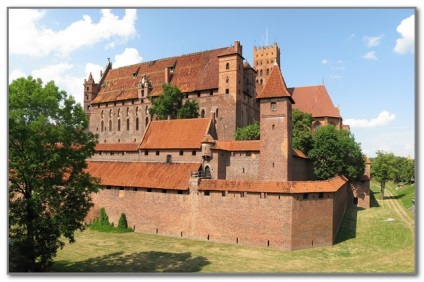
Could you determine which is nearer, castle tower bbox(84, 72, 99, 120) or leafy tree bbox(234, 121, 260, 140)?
leafy tree bbox(234, 121, 260, 140)

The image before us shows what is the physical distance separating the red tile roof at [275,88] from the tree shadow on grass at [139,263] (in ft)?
47.0

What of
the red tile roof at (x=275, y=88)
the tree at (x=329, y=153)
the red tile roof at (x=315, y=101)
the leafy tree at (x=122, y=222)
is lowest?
the leafy tree at (x=122, y=222)

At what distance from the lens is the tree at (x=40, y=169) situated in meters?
16.4

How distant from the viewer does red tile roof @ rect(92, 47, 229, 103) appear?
46500 millimetres

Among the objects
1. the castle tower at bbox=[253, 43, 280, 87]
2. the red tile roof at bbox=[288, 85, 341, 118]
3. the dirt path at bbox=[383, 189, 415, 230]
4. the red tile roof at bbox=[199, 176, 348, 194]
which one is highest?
the castle tower at bbox=[253, 43, 280, 87]

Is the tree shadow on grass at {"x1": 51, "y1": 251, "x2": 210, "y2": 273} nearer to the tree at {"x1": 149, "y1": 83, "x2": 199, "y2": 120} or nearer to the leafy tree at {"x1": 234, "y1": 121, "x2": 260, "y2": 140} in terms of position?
the leafy tree at {"x1": 234, "y1": 121, "x2": 260, "y2": 140}

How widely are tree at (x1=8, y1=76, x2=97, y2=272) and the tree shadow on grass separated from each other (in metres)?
2.74

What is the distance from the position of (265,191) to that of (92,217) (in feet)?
56.1

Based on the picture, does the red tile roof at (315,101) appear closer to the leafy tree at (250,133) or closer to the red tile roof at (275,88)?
the leafy tree at (250,133)

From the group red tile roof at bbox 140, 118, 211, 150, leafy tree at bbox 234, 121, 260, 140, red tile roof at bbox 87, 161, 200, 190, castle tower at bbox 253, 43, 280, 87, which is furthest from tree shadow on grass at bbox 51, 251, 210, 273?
castle tower at bbox 253, 43, 280, 87

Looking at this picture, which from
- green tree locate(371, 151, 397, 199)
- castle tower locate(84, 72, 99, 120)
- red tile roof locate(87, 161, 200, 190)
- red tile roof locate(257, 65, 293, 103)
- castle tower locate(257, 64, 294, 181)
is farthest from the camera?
castle tower locate(84, 72, 99, 120)

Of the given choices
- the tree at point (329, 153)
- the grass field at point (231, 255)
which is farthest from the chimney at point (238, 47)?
the grass field at point (231, 255)

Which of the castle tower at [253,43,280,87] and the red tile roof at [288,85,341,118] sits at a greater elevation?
the castle tower at [253,43,280,87]
